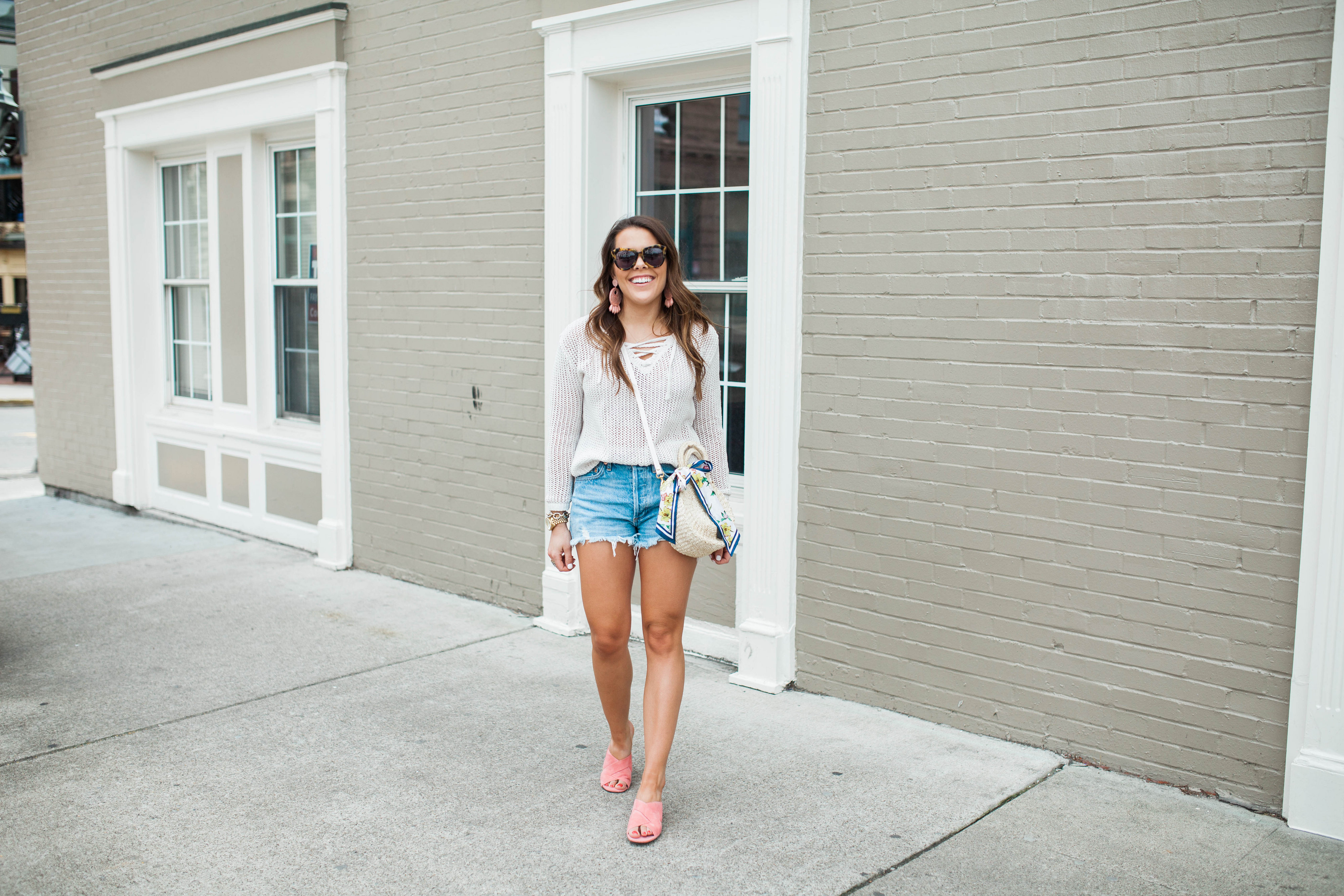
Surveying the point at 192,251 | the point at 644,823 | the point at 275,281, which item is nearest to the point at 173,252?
the point at 192,251

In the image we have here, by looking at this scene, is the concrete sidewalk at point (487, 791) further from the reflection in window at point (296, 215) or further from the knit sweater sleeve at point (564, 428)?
the reflection in window at point (296, 215)

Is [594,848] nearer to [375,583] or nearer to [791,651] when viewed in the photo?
[791,651]

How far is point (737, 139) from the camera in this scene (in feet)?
17.0

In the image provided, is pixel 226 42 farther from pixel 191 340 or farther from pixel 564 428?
pixel 564 428

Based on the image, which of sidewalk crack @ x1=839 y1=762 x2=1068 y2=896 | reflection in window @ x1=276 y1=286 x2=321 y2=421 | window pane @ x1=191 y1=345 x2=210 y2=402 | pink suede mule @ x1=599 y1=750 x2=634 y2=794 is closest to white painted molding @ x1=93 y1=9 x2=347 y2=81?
reflection in window @ x1=276 y1=286 x2=321 y2=421

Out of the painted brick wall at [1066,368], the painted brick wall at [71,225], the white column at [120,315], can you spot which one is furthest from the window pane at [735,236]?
the white column at [120,315]

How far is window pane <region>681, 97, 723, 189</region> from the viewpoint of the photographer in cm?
523

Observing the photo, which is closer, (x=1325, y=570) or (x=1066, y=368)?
(x=1325, y=570)

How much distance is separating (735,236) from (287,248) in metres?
3.65

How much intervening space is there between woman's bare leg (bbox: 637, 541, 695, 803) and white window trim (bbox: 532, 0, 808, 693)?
1.27 meters

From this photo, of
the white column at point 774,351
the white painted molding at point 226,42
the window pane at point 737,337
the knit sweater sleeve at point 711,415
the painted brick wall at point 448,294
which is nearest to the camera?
the knit sweater sleeve at point 711,415

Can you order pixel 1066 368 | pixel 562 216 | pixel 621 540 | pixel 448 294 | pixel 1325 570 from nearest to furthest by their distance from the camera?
pixel 1325 570 → pixel 621 540 → pixel 1066 368 → pixel 562 216 → pixel 448 294

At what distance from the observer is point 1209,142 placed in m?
3.59

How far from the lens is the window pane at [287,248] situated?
7.45 meters
